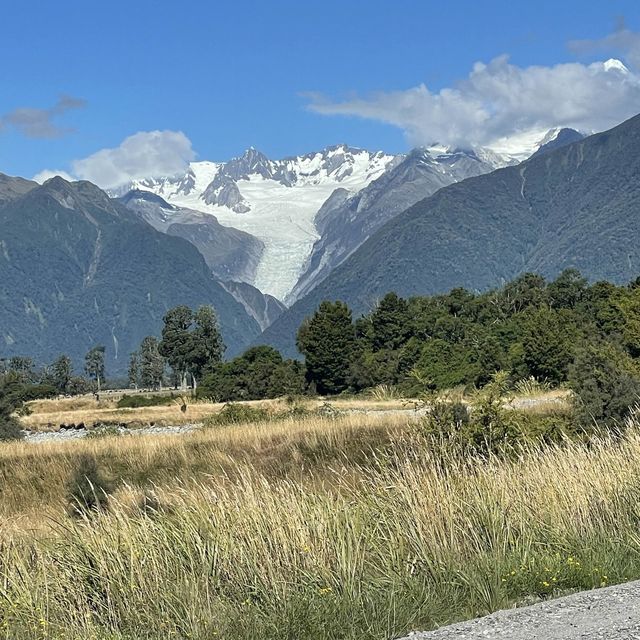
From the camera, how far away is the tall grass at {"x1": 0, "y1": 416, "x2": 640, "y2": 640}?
6891 mm

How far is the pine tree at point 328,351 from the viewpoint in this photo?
2697 inches

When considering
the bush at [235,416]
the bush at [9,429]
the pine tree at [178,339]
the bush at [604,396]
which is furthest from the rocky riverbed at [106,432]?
the pine tree at [178,339]

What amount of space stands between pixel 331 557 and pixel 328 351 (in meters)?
61.1

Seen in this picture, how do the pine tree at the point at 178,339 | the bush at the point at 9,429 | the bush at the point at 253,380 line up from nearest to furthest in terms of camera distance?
the bush at the point at 9,429 → the bush at the point at 253,380 → the pine tree at the point at 178,339

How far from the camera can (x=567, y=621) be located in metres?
6.09

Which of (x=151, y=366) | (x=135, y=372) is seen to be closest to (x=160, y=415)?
(x=151, y=366)

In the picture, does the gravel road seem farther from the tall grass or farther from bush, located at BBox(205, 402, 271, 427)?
bush, located at BBox(205, 402, 271, 427)

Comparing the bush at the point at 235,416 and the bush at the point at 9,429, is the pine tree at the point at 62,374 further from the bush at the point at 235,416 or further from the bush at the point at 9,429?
the bush at the point at 235,416

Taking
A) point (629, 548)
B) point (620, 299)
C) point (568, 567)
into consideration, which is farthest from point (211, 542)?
point (620, 299)

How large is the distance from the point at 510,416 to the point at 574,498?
254 inches

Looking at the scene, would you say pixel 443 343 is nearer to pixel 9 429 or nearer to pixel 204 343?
pixel 9 429

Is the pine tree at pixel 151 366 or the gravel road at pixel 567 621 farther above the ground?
the pine tree at pixel 151 366

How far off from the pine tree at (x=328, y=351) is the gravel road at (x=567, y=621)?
200ft

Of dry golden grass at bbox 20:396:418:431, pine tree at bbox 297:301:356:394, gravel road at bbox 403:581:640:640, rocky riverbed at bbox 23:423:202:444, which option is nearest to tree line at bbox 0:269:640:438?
pine tree at bbox 297:301:356:394
